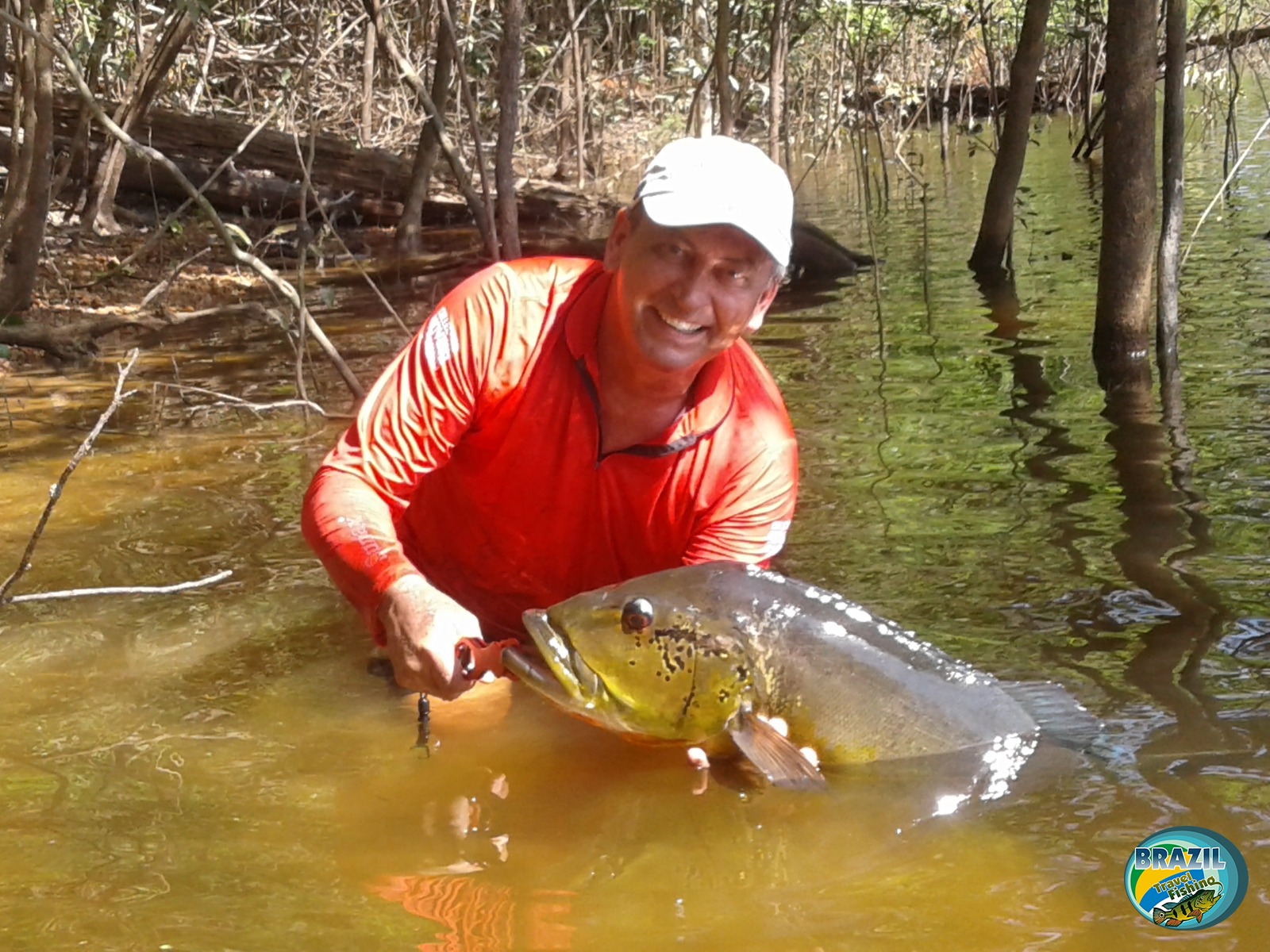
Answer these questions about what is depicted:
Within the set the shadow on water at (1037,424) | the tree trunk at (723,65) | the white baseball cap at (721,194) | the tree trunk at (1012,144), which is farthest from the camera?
the tree trunk at (1012,144)

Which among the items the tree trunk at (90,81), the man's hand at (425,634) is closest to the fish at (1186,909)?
the man's hand at (425,634)

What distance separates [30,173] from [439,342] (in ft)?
16.0

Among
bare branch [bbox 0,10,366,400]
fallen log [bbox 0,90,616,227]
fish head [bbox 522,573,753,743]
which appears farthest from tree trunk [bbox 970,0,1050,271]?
fish head [bbox 522,573,753,743]

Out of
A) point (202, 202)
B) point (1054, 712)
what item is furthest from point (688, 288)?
point (202, 202)

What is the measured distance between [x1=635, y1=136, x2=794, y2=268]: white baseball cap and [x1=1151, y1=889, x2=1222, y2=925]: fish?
1696mm

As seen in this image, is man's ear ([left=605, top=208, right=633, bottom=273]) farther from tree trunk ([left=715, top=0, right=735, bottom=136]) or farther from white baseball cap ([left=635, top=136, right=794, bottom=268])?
tree trunk ([left=715, top=0, right=735, bottom=136])

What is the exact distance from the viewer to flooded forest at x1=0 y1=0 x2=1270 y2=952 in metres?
2.93

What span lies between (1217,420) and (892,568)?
93.1 inches

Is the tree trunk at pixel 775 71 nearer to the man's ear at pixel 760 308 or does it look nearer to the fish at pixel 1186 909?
the man's ear at pixel 760 308

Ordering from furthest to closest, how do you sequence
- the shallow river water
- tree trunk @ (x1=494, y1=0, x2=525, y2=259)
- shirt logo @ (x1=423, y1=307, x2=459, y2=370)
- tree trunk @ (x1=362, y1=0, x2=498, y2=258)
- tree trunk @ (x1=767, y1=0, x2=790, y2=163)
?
tree trunk @ (x1=767, y1=0, x2=790, y2=163), tree trunk @ (x1=494, y1=0, x2=525, y2=259), tree trunk @ (x1=362, y1=0, x2=498, y2=258), shirt logo @ (x1=423, y1=307, x2=459, y2=370), the shallow river water

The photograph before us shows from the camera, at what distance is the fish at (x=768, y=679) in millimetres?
3066

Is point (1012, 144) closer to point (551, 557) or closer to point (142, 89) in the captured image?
point (142, 89)

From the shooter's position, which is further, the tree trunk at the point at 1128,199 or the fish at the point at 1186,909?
the tree trunk at the point at 1128,199

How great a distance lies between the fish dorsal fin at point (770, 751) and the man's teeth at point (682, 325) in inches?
37.9
